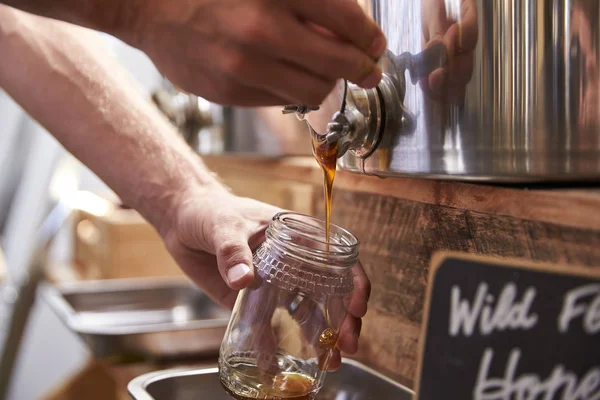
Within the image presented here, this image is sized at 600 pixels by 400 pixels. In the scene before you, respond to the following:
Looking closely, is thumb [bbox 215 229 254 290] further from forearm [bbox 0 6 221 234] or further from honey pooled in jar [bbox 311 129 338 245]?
forearm [bbox 0 6 221 234]

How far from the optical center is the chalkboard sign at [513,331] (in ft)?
1.08

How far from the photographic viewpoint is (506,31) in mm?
423

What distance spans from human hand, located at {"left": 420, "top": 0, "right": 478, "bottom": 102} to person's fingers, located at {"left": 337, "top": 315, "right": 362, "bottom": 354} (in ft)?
0.66

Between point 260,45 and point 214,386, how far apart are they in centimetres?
34

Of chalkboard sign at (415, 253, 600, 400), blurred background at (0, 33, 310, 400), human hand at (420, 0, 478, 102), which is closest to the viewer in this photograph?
chalkboard sign at (415, 253, 600, 400)

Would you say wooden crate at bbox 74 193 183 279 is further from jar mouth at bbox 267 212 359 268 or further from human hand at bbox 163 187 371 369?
Answer: jar mouth at bbox 267 212 359 268

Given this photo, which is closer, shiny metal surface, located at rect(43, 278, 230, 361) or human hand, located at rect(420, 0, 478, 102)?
human hand, located at rect(420, 0, 478, 102)

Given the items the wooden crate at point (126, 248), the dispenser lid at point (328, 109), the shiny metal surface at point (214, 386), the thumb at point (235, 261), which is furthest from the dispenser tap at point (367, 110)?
the wooden crate at point (126, 248)

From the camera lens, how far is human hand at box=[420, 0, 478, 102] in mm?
441

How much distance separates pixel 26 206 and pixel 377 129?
2361 mm

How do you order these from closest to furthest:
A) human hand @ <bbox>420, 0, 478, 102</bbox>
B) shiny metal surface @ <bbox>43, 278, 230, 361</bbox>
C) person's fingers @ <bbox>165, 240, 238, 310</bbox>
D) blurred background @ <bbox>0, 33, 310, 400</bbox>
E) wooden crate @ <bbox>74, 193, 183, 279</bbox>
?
human hand @ <bbox>420, 0, 478, 102</bbox> < person's fingers @ <bbox>165, 240, 238, 310</bbox> < shiny metal surface @ <bbox>43, 278, 230, 361</bbox> < wooden crate @ <bbox>74, 193, 183, 279</bbox> < blurred background @ <bbox>0, 33, 310, 400</bbox>

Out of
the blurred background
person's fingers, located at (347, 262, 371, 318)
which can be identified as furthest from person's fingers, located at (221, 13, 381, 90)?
the blurred background

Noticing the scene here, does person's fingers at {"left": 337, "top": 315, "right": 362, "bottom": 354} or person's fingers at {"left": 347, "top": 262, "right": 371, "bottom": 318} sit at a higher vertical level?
person's fingers at {"left": 347, "top": 262, "right": 371, "bottom": 318}

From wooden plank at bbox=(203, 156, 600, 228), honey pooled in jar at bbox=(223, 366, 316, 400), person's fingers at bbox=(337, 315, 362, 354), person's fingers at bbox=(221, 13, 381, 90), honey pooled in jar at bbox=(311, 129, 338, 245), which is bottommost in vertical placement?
honey pooled in jar at bbox=(223, 366, 316, 400)
